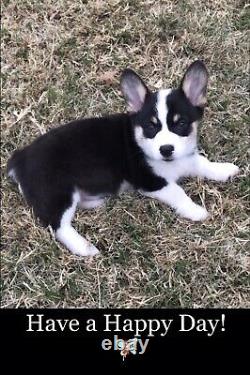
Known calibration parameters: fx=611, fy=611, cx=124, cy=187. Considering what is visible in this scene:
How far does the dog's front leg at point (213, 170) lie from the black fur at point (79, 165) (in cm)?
31

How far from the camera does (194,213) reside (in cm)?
403

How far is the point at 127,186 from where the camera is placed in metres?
4.13

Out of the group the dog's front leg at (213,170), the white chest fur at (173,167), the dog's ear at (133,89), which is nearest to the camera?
the dog's ear at (133,89)

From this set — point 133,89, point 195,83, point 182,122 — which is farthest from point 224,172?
point 133,89

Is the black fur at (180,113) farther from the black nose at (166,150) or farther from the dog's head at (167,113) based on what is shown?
the black nose at (166,150)

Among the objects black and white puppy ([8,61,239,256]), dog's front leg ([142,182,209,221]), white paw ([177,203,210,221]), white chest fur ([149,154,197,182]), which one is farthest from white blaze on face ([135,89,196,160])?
white paw ([177,203,210,221])

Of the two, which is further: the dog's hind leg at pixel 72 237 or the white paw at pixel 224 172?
the white paw at pixel 224 172

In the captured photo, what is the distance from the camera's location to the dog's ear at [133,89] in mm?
3881

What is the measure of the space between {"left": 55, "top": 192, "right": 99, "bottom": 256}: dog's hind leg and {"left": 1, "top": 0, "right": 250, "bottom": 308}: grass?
0.18 ft

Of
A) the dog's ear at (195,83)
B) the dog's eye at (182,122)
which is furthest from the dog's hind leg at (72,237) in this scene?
the dog's ear at (195,83)

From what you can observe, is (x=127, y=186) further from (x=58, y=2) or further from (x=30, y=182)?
(x=58, y=2)

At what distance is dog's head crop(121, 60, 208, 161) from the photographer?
3781 mm

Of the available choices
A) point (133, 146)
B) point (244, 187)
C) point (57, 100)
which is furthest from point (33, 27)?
point (244, 187)

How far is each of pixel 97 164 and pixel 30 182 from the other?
0.44 metres
